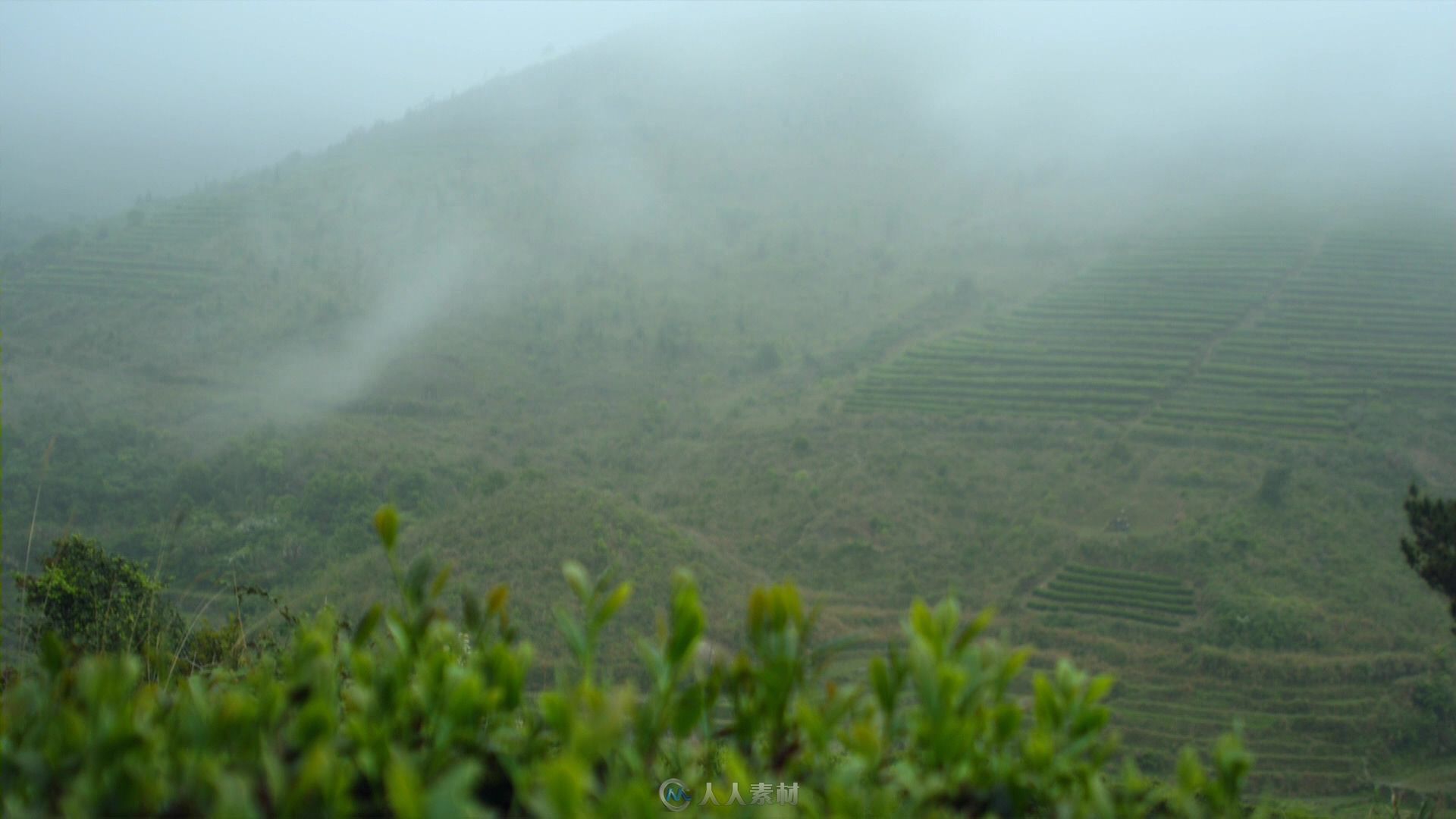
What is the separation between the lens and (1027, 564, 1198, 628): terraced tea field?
22.4m

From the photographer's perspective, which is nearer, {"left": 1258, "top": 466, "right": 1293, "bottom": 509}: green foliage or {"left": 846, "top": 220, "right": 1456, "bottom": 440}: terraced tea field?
{"left": 1258, "top": 466, "right": 1293, "bottom": 509}: green foliage

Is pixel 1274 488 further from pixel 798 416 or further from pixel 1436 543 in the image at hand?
pixel 1436 543

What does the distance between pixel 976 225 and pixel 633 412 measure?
26426 mm

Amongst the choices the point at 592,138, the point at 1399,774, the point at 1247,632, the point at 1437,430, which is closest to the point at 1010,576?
the point at 1247,632

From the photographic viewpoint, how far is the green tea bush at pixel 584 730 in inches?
55.9

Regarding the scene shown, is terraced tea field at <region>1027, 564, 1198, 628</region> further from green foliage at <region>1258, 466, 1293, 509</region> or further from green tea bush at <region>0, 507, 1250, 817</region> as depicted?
green tea bush at <region>0, 507, 1250, 817</region>

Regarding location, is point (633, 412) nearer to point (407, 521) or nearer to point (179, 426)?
point (407, 521)

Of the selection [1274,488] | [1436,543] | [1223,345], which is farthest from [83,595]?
[1223,345]

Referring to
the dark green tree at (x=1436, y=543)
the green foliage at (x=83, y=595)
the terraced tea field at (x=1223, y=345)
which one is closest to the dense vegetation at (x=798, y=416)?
the green foliage at (x=83, y=595)

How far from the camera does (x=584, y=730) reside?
1.27 metres

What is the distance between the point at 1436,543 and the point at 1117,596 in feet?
40.9

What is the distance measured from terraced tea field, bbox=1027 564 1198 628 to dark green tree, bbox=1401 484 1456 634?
36.9 feet

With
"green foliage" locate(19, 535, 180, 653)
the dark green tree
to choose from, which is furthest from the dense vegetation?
the dark green tree

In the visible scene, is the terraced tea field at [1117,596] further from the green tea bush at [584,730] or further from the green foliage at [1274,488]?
the green tea bush at [584,730]
